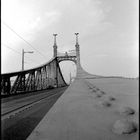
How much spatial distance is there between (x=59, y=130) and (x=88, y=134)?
0.31 metres

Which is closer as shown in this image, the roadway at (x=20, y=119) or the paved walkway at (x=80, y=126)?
the paved walkway at (x=80, y=126)

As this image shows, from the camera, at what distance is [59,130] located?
1980 mm

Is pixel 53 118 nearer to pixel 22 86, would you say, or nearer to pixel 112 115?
pixel 112 115

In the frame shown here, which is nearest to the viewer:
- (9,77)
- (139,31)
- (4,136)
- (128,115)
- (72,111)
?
(139,31)

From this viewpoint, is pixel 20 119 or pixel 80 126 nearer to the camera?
pixel 80 126

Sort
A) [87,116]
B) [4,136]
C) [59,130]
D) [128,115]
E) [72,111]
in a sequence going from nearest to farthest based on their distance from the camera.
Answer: [59,130] → [128,115] → [87,116] → [72,111] → [4,136]

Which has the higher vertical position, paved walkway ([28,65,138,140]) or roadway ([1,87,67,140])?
paved walkway ([28,65,138,140])

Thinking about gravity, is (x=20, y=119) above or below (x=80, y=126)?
below

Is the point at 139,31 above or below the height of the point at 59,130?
above

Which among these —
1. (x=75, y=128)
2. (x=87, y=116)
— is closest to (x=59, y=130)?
(x=75, y=128)

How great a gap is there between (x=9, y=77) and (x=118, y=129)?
16592mm

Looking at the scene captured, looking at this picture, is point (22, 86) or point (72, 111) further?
point (22, 86)

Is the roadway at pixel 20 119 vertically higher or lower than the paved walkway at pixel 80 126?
lower

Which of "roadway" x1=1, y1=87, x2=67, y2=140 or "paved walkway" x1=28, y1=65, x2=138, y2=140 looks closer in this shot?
"paved walkway" x1=28, y1=65, x2=138, y2=140
